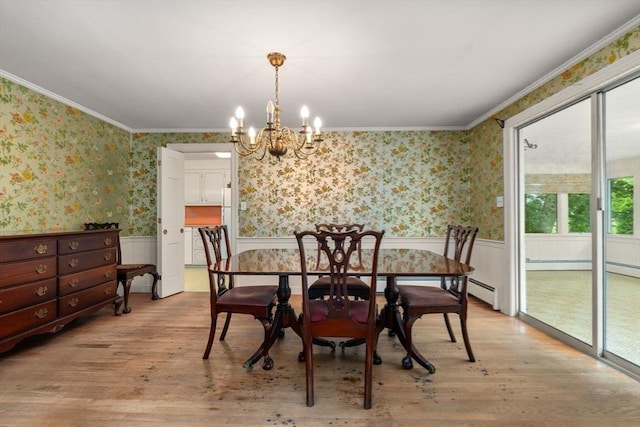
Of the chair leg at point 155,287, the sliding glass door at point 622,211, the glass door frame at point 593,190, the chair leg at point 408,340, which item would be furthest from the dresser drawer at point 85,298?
the sliding glass door at point 622,211

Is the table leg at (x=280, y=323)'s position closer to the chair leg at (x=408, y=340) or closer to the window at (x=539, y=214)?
the chair leg at (x=408, y=340)

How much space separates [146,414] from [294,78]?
8.55 feet

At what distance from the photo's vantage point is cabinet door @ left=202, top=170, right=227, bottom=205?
6.46 meters

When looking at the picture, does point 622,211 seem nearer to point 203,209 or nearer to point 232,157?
point 232,157

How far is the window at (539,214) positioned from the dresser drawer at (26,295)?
14.6 ft

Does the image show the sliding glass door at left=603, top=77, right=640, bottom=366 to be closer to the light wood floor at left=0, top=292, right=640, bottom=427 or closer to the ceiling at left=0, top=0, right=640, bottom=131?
the light wood floor at left=0, top=292, right=640, bottom=427

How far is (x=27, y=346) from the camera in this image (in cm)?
255

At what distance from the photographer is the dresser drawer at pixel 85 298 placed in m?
2.69

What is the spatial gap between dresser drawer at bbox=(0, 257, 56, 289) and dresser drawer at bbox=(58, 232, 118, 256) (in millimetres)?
138

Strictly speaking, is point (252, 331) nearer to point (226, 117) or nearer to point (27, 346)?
point (27, 346)

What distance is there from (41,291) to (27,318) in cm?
21

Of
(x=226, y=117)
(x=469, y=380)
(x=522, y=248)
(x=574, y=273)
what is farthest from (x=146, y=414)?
(x=574, y=273)

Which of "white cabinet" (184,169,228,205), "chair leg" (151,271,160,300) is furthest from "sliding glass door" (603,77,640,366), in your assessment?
"white cabinet" (184,169,228,205)

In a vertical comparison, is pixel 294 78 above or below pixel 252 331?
above
